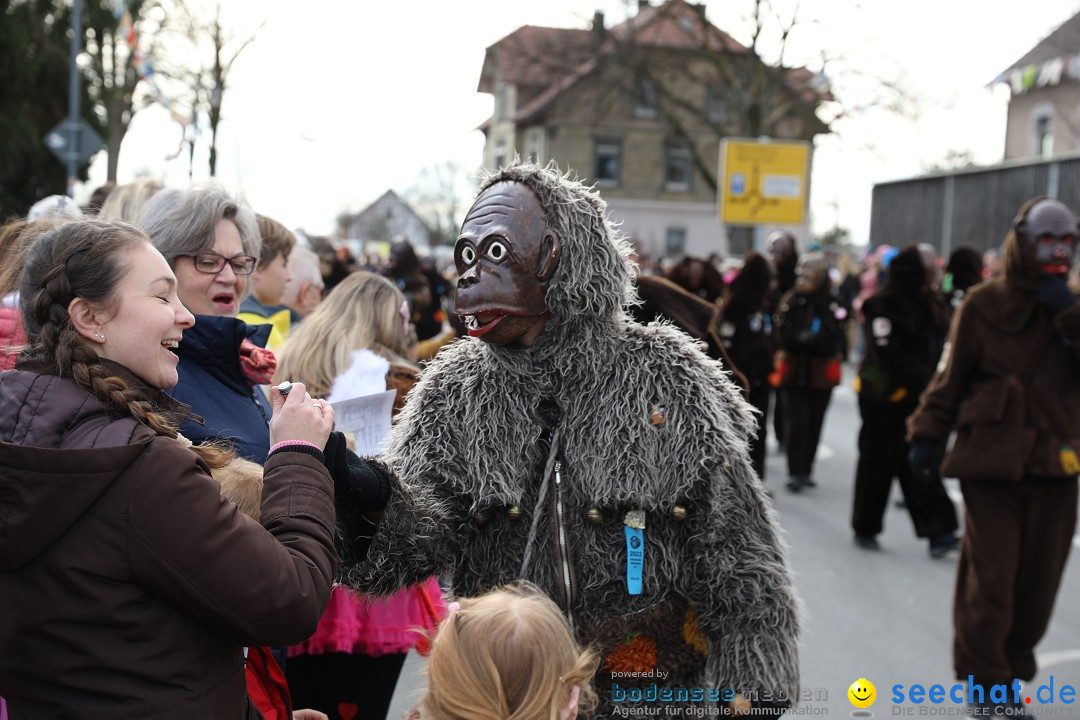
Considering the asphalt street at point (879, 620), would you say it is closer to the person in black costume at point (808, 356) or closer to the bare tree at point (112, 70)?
the person in black costume at point (808, 356)

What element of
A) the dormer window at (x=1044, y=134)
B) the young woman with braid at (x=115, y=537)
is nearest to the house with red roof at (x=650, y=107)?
the dormer window at (x=1044, y=134)

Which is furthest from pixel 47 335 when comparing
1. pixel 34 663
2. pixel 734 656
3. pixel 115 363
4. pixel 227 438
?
pixel 734 656

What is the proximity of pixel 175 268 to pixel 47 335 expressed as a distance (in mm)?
1266

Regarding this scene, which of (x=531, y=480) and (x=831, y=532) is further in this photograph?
(x=831, y=532)

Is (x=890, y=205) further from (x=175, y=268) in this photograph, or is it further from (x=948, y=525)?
(x=175, y=268)

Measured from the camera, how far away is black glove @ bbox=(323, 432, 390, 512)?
2.11 meters

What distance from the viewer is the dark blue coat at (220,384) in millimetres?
2598

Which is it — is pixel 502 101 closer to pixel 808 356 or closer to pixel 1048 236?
pixel 808 356

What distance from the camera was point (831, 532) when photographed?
791 cm

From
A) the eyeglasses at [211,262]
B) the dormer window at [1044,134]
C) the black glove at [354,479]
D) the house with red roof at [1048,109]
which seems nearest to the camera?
the black glove at [354,479]

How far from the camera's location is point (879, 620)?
5898mm

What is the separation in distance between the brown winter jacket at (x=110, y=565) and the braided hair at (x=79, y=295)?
33 millimetres

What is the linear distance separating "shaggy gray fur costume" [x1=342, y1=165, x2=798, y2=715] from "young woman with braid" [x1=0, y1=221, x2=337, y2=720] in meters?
0.64

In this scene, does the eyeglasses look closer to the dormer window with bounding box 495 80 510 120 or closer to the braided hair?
the braided hair
